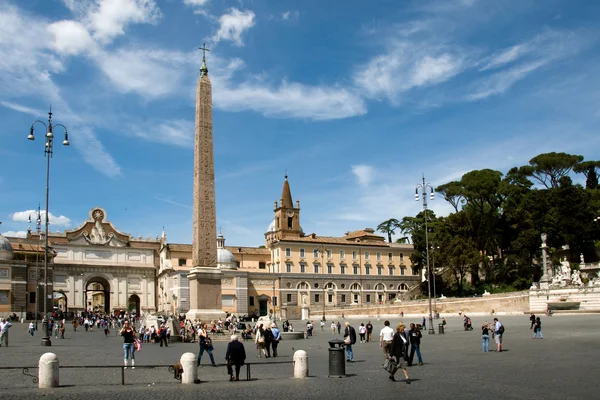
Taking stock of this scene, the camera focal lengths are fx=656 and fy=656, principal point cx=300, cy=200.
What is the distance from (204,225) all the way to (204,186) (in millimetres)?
1825

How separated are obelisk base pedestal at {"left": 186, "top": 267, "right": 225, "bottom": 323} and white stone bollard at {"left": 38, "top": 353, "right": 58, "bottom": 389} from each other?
17.9 meters

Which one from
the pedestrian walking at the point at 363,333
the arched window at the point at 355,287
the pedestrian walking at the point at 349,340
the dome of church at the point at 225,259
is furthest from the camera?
the arched window at the point at 355,287

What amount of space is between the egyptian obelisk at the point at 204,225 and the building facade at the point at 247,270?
120 feet

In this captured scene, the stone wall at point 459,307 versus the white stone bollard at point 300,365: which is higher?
the white stone bollard at point 300,365

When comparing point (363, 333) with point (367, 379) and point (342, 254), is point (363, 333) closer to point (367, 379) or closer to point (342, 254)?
point (367, 379)

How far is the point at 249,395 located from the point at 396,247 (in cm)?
6899

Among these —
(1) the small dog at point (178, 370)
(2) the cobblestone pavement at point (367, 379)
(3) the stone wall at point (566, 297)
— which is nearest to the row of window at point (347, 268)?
(3) the stone wall at point (566, 297)

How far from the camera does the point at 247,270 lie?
73625 millimetres

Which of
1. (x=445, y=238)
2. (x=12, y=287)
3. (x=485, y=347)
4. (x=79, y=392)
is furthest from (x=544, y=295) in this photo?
(x=12, y=287)

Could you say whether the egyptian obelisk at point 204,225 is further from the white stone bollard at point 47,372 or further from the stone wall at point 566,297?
the stone wall at point 566,297

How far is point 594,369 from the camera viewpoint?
14.2m

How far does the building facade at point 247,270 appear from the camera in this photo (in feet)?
232

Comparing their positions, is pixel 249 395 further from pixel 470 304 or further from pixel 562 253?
pixel 562 253

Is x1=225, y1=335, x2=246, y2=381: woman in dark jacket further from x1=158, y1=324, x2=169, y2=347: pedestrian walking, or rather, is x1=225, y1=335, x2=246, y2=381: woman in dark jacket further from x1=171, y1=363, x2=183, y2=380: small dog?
x1=158, y1=324, x2=169, y2=347: pedestrian walking
